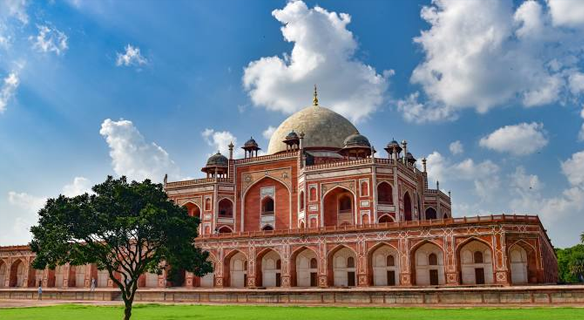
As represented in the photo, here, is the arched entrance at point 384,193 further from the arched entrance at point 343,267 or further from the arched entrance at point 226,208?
the arched entrance at point 226,208

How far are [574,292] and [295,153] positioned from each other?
23514mm

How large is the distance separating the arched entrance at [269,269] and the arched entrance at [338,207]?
15.5ft

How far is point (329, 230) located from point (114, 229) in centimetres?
1643

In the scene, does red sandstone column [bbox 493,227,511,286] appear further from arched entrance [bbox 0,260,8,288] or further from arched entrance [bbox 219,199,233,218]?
arched entrance [bbox 0,260,8,288]

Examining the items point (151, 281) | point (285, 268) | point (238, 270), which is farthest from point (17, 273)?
point (285, 268)

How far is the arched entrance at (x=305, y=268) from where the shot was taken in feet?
112

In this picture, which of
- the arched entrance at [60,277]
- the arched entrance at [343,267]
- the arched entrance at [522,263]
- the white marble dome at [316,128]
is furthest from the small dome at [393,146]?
the arched entrance at [60,277]

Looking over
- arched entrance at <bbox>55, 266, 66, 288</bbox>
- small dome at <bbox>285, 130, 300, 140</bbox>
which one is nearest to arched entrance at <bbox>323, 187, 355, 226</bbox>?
small dome at <bbox>285, 130, 300, 140</bbox>

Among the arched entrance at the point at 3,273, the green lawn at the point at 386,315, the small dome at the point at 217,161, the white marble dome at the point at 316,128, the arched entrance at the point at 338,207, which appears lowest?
the green lawn at the point at 386,315

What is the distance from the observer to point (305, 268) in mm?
34562

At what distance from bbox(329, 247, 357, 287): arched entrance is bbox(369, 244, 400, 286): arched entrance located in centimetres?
122

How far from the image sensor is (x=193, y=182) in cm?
4384

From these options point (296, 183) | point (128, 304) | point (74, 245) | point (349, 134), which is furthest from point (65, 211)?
point (349, 134)

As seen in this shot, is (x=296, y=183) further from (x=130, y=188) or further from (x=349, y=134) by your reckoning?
(x=130, y=188)
